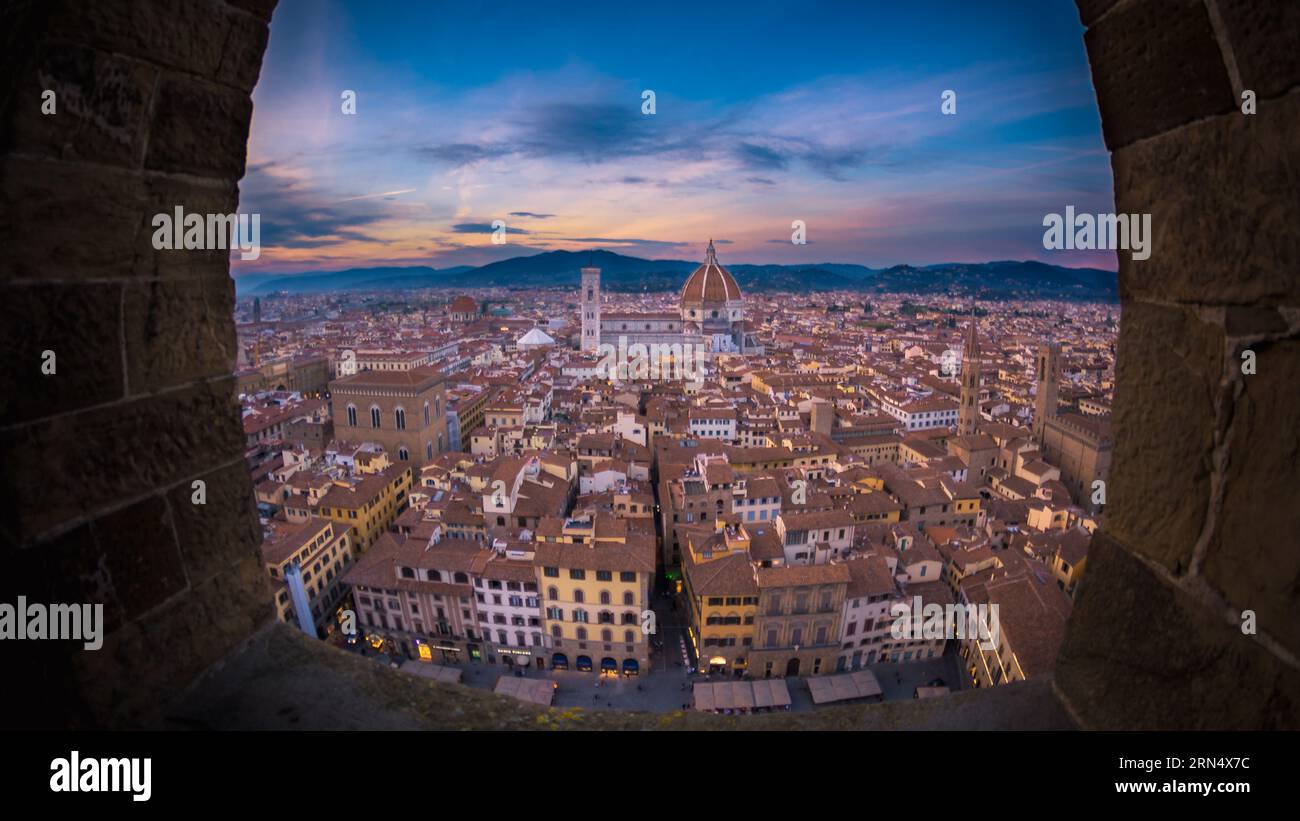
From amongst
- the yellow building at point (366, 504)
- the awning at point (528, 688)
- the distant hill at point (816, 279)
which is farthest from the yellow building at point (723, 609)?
the distant hill at point (816, 279)

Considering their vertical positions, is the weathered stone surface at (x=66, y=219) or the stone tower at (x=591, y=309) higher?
the stone tower at (x=591, y=309)

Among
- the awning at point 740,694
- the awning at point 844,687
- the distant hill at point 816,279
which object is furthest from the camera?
the distant hill at point 816,279

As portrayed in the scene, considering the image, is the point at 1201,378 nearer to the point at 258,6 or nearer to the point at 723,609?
the point at 258,6

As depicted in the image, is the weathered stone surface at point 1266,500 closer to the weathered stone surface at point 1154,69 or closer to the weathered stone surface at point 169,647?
the weathered stone surface at point 1154,69

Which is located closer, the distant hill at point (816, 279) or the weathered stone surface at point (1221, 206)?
the weathered stone surface at point (1221, 206)

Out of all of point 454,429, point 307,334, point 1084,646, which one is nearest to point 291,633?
point 1084,646

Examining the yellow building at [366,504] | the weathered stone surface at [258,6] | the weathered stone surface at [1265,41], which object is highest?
the weathered stone surface at [258,6]
